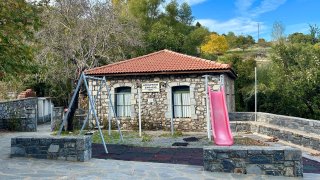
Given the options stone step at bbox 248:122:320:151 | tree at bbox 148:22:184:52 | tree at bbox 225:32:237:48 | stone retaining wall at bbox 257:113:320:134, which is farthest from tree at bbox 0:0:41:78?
tree at bbox 225:32:237:48

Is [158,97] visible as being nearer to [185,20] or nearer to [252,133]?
[252,133]

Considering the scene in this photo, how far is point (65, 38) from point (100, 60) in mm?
4050

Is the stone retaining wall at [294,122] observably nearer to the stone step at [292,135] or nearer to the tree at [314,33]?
the stone step at [292,135]

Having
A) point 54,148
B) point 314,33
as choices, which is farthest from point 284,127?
point 314,33

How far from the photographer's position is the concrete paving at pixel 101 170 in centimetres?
599

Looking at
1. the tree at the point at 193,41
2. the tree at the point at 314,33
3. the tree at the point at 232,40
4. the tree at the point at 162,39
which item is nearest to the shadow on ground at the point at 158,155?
the tree at the point at 162,39

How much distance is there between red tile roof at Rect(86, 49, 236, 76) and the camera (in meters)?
14.6

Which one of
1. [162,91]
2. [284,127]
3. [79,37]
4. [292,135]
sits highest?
[79,37]

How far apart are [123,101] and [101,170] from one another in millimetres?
9420

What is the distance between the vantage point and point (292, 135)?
1087 cm

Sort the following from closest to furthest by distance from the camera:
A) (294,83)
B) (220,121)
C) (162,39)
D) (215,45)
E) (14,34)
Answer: (14,34) < (220,121) < (294,83) < (162,39) < (215,45)

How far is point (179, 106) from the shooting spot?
15289 millimetres

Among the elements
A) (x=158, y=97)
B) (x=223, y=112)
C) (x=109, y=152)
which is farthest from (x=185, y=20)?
(x=109, y=152)

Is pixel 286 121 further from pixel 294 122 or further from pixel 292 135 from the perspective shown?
pixel 292 135
